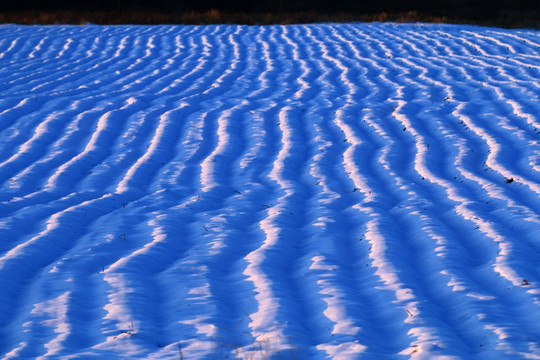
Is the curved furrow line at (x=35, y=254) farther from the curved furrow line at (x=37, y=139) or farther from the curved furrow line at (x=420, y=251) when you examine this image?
the curved furrow line at (x=420, y=251)

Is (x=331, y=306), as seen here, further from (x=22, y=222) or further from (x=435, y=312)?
(x=22, y=222)

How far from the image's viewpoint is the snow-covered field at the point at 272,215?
2.89 metres

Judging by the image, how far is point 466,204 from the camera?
4.39 meters

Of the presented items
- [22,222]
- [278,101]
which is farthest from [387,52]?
[22,222]

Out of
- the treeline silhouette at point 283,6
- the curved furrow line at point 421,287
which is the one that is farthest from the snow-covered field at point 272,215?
the treeline silhouette at point 283,6

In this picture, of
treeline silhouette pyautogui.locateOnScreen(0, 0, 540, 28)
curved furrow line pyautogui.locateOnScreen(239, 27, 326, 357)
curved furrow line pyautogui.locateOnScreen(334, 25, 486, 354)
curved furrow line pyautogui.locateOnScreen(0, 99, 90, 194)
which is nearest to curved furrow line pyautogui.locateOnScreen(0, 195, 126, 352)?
curved furrow line pyautogui.locateOnScreen(0, 99, 90, 194)

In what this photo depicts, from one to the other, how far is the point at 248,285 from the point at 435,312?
91 cm

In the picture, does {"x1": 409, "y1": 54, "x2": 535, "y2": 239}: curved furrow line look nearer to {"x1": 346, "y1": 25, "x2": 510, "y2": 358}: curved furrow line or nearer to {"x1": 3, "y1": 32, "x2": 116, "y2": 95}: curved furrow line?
{"x1": 346, "y1": 25, "x2": 510, "y2": 358}: curved furrow line

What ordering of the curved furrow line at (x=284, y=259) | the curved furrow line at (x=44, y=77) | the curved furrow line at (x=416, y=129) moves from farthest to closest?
the curved furrow line at (x=44, y=77), the curved furrow line at (x=416, y=129), the curved furrow line at (x=284, y=259)

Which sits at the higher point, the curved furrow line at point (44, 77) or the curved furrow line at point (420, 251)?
the curved furrow line at point (44, 77)

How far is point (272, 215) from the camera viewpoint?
438 centimetres

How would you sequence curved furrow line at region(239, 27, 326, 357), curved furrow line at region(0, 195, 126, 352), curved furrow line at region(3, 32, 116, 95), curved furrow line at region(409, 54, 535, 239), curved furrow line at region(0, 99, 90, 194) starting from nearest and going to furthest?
curved furrow line at region(239, 27, 326, 357) → curved furrow line at region(0, 195, 126, 352) → curved furrow line at region(409, 54, 535, 239) → curved furrow line at region(0, 99, 90, 194) → curved furrow line at region(3, 32, 116, 95)

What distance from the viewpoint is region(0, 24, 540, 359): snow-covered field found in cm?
289

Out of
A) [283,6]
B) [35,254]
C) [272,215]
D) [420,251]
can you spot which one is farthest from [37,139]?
[283,6]
